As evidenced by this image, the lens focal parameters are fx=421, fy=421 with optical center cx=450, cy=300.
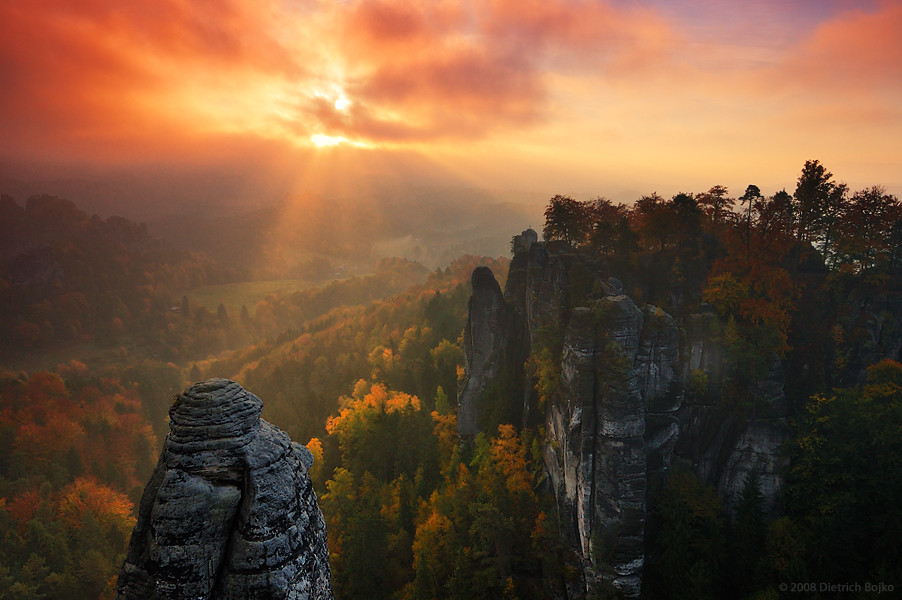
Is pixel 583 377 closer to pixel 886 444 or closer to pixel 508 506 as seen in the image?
pixel 508 506

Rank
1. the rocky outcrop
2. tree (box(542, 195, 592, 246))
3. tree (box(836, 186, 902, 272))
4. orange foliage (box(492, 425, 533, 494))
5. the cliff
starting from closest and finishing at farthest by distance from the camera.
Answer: the cliff, tree (box(836, 186, 902, 272)), orange foliage (box(492, 425, 533, 494)), the rocky outcrop, tree (box(542, 195, 592, 246))

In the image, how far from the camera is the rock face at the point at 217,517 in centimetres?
907

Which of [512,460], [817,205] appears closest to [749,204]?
[817,205]

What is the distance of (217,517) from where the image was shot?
30.6 ft

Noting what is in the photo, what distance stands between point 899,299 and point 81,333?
185 meters

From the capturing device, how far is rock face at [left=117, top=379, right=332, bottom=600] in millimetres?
9070

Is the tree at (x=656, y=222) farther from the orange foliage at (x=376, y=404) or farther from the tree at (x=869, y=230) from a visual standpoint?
the orange foliage at (x=376, y=404)

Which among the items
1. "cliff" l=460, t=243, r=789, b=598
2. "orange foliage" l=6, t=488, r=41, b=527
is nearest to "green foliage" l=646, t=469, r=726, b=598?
"cliff" l=460, t=243, r=789, b=598

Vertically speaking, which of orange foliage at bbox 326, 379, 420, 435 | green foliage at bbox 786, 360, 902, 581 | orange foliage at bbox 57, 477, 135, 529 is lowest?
orange foliage at bbox 57, 477, 135, 529

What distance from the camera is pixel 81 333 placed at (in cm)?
13675

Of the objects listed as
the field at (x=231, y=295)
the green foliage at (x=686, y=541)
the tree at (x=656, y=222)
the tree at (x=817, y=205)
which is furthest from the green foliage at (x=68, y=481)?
the field at (x=231, y=295)

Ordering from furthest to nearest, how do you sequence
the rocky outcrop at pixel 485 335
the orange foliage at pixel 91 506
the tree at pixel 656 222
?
the orange foliage at pixel 91 506 → the rocky outcrop at pixel 485 335 → the tree at pixel 656 222

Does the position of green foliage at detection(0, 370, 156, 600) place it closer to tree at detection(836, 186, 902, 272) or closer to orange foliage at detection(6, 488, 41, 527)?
orange foliage at detection(6, 488, 41, 527)

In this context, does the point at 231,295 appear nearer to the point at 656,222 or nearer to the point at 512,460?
the point at 512,460
